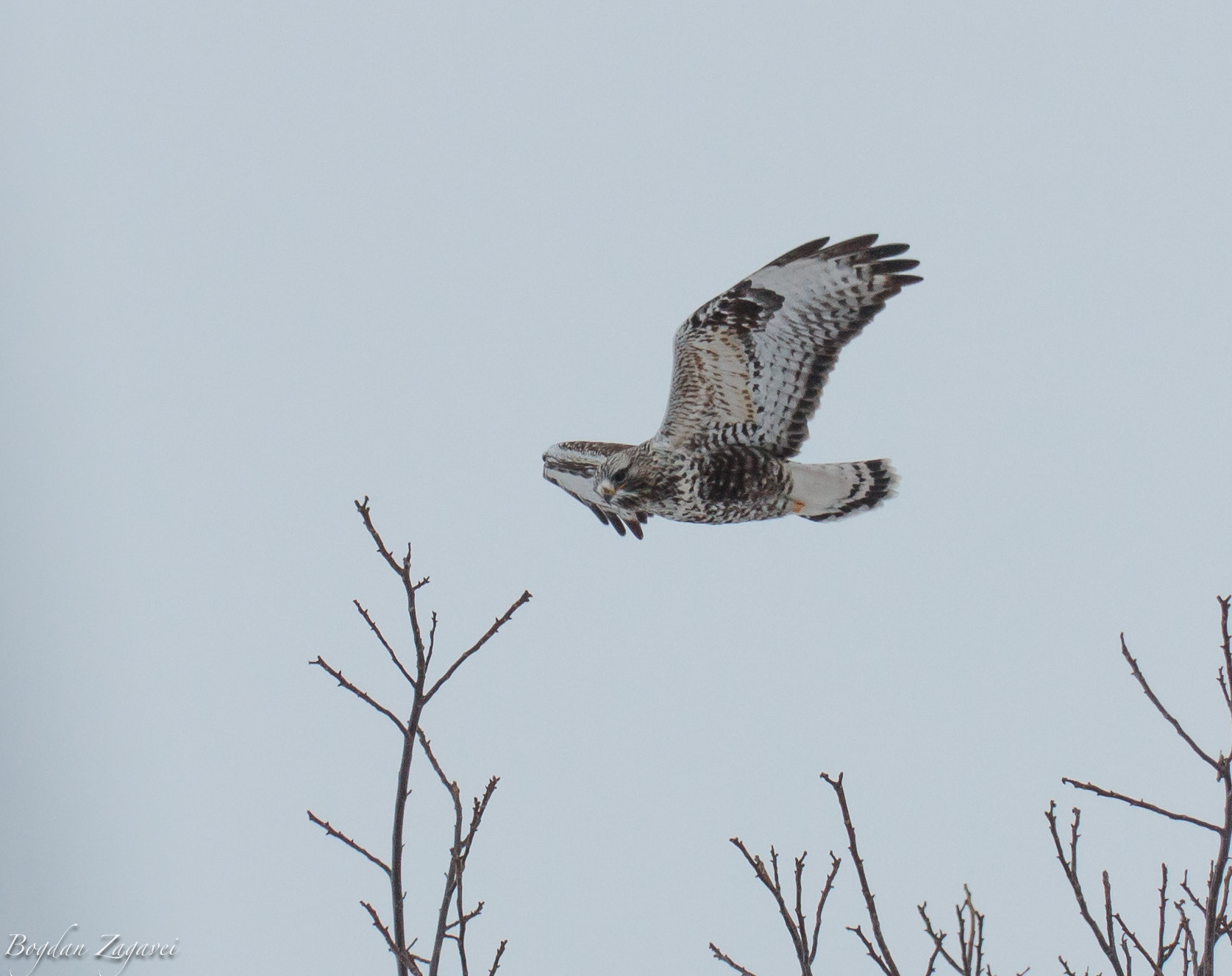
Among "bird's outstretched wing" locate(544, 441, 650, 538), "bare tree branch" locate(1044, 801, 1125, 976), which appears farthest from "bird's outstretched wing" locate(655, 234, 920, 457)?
"bare tree branch" locate(1044, 801, 1125, 976)

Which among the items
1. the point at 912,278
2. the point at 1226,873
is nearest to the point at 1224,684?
the point at 1226,873

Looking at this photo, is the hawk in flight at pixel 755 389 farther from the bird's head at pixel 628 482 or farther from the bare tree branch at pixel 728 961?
the bare tree branch at pixel 728 961

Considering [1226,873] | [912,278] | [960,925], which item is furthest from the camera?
[912,278]

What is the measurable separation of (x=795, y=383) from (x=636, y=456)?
1.05 metres

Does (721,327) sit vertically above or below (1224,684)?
above

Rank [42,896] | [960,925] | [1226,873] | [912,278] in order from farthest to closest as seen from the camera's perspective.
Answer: [42,896] < [912,278] < [960,925] < [1226,873]

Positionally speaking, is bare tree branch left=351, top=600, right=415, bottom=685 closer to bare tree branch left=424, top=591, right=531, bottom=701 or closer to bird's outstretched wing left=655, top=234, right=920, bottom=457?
bare tree branch left=424, top=591, right=531, bottom=701

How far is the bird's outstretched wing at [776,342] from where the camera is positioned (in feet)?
23.8

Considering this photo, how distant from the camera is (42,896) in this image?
28.7m

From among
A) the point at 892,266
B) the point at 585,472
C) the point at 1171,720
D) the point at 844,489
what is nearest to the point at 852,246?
the point at 892,266

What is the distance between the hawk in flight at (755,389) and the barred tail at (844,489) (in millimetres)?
13

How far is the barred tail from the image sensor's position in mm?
7754

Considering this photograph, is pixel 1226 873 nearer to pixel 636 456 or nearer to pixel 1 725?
pixel 636 456

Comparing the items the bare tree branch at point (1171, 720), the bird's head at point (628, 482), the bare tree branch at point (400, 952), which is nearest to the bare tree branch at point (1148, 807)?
the bare tree branch at point (1171, 720)
